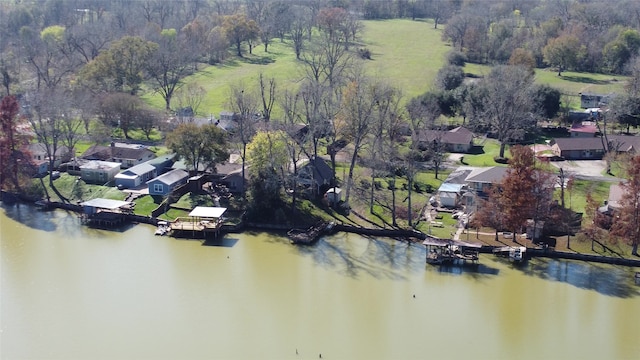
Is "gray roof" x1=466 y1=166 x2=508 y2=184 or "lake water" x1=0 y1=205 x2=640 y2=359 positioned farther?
"gray roof" x1=466 y1=166 x2=508 y2=184

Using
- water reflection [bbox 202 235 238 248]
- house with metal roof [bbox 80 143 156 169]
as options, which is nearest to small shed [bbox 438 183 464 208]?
water reflection [bbox 202 235 238 248]

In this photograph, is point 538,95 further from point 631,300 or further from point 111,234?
point 111,234

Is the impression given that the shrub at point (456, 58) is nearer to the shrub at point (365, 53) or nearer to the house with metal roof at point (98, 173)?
the shrub at point (365, 53)

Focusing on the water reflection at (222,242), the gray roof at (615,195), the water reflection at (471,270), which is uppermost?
the gray roof at (615,195)

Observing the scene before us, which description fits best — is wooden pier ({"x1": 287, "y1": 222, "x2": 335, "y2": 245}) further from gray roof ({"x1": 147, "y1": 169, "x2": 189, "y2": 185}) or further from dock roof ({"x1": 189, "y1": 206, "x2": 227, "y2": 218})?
gray roof ({"x1": 147, "y1": 169, "x2": 189, "y2": 185})

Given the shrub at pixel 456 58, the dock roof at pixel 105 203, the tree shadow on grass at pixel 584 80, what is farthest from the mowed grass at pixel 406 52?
the dock roof at pixel 105 203

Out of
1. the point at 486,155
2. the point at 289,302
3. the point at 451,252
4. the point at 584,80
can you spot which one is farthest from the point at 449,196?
the point at 584,80
